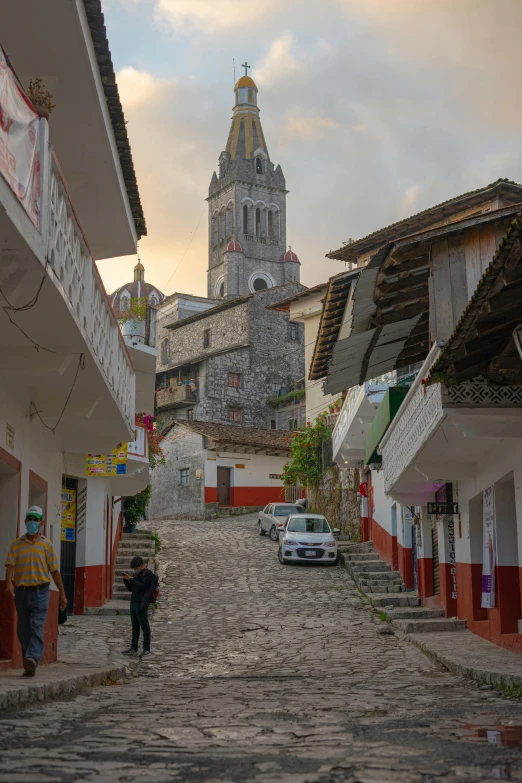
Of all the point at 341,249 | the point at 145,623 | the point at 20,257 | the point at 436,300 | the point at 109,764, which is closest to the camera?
the point at 109,764

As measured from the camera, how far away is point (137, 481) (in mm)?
23000

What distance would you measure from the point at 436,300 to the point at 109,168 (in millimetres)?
4648

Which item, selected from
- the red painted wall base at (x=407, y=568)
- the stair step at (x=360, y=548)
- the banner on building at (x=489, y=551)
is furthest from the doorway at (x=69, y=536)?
the stair step at (x=360, y=548)

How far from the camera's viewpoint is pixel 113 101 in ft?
37.0

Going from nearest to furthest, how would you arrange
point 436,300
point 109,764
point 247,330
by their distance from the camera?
point 109,764 < point 436,300 < point 247,330

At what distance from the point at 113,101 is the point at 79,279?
342cm

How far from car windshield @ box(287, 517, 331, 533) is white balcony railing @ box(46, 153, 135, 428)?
52.0 ft

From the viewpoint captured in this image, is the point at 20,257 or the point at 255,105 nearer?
the point at 20,257

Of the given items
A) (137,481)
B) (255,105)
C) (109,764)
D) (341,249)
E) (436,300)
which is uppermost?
(255,105)

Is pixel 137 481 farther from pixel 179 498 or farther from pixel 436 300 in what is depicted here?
pixel 179 498

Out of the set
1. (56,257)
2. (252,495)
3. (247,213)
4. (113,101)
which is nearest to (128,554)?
(113,101)

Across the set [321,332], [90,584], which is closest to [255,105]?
[321,332]

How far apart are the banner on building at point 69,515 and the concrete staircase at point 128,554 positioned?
9.17 feet

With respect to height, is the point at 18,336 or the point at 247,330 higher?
the point at 247,330
